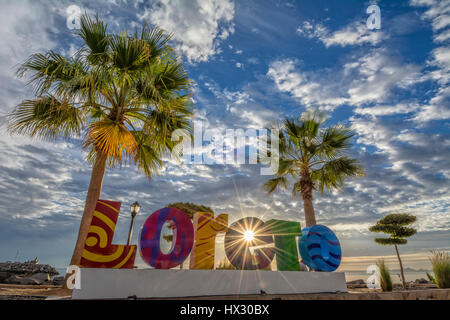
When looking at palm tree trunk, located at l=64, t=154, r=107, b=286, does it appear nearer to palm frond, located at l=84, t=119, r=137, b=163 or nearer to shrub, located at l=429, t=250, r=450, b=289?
palm frond, located at l=84, t=119, r=137, b=163

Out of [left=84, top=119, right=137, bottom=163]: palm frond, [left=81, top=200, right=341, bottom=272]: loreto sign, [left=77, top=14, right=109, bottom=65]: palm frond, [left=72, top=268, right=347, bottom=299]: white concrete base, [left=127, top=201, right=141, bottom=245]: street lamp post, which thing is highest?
[left=77, top=14, right=109, bottom=65]: palm frond

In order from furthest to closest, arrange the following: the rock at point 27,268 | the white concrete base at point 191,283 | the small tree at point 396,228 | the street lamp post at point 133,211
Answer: the small tree at point 396,228 → the rock at point 27,268 → the street lamp post at point 133,211 → the white concrete base at point 191,283

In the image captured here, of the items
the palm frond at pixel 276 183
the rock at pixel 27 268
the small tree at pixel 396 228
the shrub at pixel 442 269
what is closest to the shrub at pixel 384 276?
the shrub at pixel 442 269

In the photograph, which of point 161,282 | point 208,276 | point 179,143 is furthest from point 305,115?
point 161,282

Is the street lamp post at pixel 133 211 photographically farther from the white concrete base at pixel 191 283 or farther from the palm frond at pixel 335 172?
the palm frond at pixel 335 172

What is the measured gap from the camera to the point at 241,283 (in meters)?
6.18

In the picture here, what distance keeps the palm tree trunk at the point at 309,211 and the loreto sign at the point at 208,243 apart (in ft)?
9.40

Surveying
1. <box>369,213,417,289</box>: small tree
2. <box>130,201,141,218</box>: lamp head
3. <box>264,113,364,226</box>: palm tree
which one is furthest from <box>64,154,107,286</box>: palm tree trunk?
<box>369,213,417,289</box>: small tree

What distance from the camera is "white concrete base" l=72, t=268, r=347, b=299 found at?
189 inches

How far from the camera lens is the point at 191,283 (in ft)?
18.5

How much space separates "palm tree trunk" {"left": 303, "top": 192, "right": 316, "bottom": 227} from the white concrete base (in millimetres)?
3214

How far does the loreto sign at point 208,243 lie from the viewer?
17.5 ft
